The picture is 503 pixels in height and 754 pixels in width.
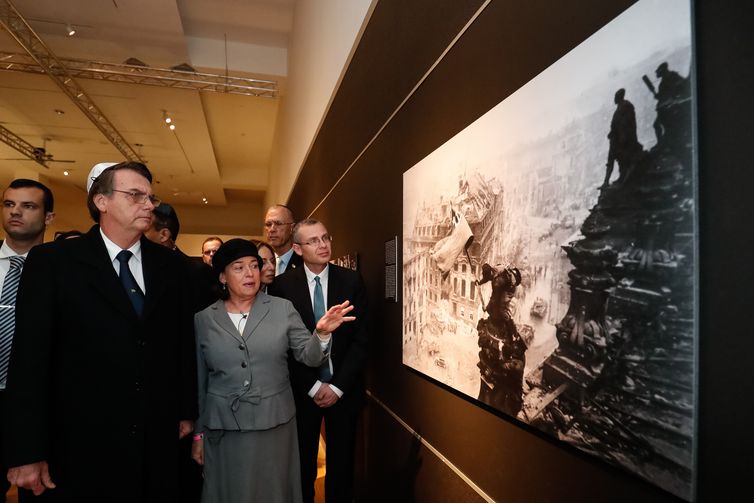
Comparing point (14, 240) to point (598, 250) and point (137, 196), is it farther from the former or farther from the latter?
point (598, 250)

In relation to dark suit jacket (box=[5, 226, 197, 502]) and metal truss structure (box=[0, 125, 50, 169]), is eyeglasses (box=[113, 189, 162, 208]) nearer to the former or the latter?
dark suit jacket (box=[5, 226, 197, 502])

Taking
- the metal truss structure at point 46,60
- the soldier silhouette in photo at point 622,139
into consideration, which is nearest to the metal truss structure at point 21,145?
the metal truss structure at point 46,60

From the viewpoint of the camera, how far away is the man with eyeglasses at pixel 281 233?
168 inches

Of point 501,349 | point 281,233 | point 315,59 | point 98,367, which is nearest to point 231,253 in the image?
point 98,367

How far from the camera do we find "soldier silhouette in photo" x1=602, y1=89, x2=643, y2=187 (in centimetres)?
95

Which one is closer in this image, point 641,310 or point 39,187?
point 641,310

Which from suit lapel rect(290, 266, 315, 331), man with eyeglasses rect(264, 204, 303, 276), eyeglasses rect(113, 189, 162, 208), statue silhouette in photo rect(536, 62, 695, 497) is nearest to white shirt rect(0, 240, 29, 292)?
eyeglasses rect(113, 189, 162, 208)

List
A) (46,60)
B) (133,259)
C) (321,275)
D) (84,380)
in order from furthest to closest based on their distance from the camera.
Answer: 1. (46,60)
2. (321,275)
3. (133,259)
4. (84,380)

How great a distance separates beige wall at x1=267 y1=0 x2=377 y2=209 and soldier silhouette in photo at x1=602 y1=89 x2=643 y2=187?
8.35 feet

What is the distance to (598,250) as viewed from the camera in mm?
1034

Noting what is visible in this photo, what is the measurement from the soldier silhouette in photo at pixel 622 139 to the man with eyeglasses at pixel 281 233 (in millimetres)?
3428

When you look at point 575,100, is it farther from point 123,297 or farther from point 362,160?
point 362,160

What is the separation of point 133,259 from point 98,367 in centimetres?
52

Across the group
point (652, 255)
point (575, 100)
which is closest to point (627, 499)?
point (652, 255)
